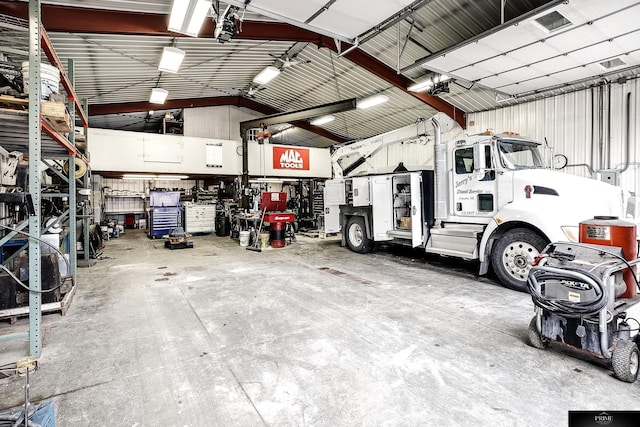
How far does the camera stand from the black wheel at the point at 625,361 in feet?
7.43

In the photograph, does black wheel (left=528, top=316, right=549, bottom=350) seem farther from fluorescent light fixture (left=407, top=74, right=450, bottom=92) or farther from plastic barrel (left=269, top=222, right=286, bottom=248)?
plastic barrel (left=269, top=222, right=286, bottom=248)

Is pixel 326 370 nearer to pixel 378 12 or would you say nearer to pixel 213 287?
pixel 213 287

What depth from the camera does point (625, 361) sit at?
7.43ft

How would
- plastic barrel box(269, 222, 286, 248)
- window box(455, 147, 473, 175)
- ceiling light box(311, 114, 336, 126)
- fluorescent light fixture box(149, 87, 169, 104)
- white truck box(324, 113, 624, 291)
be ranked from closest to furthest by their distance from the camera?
1. white truck box(324, 113, 624, 291)
2. window box(455, 147, 473, 175)
3. plastic barrel box(269, 222, 286, 248)
4. fluorescent light fixture box(149, 87, 169, 104)
5. ceiling light box(311, 114, 336, 126)

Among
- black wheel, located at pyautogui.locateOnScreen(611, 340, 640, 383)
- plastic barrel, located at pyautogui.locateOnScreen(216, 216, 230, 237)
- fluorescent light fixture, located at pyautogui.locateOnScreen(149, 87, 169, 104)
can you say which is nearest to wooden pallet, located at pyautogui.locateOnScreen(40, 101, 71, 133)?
black wheel, located at pyautogui.locateOnScreen(611, 340, 640, 383)

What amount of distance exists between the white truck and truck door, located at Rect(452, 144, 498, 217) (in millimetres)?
16

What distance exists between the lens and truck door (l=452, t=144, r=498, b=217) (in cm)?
520

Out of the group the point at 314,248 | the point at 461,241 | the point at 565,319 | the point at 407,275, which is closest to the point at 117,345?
the point at 565,319

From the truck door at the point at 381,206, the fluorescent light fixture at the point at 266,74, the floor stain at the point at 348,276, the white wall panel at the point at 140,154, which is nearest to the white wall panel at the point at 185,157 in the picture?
the white wall panel at the point at 140,154

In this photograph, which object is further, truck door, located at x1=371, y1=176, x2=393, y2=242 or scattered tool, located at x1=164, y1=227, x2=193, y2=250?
scattered tool, located at x1=164, y1=227, x2=193, y2=250

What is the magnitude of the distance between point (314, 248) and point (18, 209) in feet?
19.8

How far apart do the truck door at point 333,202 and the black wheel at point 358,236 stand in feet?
2.02

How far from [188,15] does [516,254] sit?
6.58m

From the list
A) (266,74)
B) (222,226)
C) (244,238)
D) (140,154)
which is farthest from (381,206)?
(140,154)
